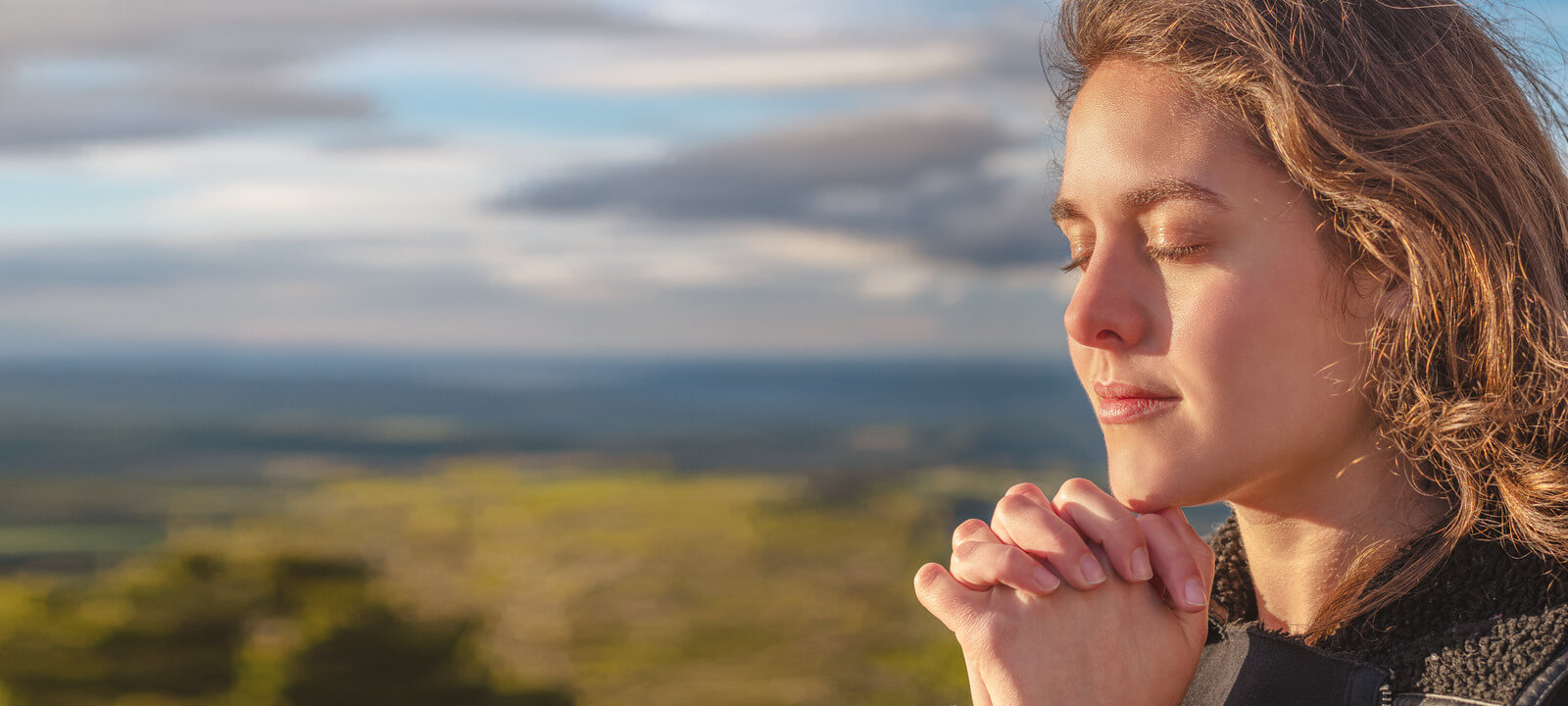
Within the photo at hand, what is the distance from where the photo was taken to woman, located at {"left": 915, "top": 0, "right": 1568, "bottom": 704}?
1592 mm

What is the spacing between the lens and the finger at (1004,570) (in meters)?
1.69

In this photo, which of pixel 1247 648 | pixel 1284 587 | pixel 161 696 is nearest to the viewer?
pixel 1247 648

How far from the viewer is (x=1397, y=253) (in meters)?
1.63

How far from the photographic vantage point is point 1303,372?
161 centimetres

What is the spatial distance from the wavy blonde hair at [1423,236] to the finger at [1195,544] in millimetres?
181

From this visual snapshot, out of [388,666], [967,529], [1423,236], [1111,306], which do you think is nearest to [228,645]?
[388,666]

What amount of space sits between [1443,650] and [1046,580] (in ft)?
Result: 1.87

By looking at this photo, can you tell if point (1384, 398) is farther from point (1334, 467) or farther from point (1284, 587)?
point (1284, 587)

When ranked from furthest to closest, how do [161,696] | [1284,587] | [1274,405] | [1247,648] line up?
[161,696] → [1284,587] → [1247,648] → [1274,405]

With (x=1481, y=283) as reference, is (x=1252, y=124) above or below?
above

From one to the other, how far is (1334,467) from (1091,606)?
461 mm

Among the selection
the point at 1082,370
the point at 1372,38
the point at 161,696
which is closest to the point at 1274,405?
the point at 1082,370

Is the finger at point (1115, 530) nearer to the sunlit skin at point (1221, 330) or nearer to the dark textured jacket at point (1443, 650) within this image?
the sunlit skin at point (1221, 330)

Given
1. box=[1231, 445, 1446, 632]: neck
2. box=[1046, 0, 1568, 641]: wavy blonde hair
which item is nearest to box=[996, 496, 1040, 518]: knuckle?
box=[1231, 445, 1446, 632]: neck
